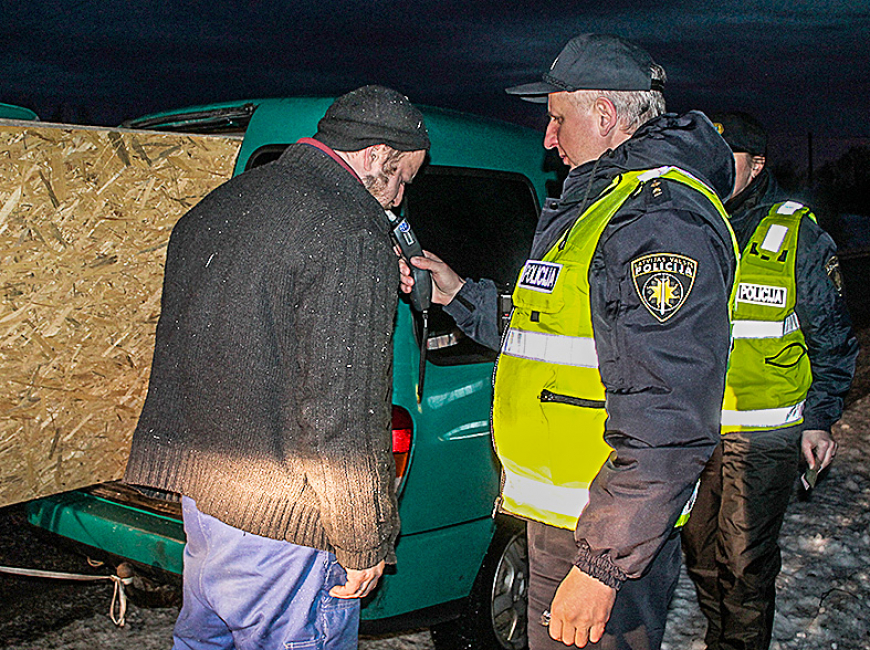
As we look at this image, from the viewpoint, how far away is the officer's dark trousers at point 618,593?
2.08m

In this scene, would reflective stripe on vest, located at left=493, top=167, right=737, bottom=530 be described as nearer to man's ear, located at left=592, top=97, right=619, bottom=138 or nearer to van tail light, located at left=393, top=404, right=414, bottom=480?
man's ear, located at left=592, top=97, right=619, bottom=138

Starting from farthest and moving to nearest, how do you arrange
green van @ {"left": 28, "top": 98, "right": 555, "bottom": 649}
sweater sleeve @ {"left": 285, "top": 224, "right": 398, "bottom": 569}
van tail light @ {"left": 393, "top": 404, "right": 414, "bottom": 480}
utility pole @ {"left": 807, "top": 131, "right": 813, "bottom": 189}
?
utility pole @ {"left": 807, "top": 131, "right": 813, "bottom": 189} < green van @ {"left": 28, "top": 98, "right": 555, "bottom": 649} < van tail light @ {"left": 393, "top": 404, "right": 414, "bottom": 480} < sweater sleeve @ {"left": 285, "top": 224, "right": 398, "bottom": 569}

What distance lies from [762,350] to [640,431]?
158 centimetres

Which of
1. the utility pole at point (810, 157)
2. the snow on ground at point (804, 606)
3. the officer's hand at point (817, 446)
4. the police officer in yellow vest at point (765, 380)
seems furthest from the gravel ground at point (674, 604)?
the utility pole at point (810, 157)

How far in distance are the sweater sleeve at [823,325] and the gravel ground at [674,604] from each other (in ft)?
3.62

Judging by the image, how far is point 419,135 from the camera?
2.33m

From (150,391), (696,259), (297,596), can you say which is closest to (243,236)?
(150,391)

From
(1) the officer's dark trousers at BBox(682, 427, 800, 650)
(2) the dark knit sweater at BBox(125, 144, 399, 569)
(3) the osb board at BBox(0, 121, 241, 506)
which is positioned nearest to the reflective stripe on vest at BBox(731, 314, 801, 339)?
(1) the officer's dark trousers at BBox(682, 427, 800, 650)

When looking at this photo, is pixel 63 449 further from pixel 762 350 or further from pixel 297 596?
pixel 762 350

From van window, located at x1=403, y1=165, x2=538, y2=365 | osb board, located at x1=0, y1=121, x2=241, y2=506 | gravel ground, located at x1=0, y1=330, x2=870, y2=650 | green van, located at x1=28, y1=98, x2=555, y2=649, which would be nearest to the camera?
osb board, located at x1=0, y1=121, x2=241, y2=506

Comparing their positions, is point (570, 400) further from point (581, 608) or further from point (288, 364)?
point (288, 364)

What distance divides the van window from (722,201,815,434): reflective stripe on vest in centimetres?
87

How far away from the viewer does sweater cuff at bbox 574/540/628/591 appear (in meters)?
1.90

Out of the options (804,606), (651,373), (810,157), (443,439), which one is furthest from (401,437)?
(810,157)
